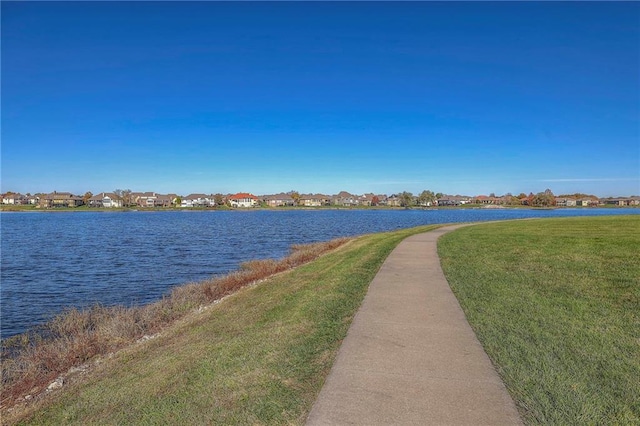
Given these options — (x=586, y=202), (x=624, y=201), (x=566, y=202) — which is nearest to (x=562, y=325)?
(x=566, y=202)

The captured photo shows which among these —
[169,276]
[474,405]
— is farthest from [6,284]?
[474,405]

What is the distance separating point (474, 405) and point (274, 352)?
113 inches

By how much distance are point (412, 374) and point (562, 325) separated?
327 centimetres

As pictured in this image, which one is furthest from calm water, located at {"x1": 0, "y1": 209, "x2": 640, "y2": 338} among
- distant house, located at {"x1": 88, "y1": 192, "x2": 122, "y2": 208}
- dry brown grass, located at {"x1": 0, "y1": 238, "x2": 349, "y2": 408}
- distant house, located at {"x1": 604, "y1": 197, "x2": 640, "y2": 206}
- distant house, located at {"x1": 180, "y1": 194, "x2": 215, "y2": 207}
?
distant house, located at {"x1": 604, "y1": 197, "x2": 640, "y2": 206}

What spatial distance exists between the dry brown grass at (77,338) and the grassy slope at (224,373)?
1.24 m

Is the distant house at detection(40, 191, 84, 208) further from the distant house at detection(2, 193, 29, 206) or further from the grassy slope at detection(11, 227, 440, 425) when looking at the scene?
the grassy slope at detection(11, 227, 440, 425)

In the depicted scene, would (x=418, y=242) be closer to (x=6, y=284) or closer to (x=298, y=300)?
(x=298, y=300)

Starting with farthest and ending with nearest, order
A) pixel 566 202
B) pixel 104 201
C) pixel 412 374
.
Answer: pixel 566 202 → pixel 104 201 → pixel 412 374

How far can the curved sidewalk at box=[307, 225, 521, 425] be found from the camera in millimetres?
4059

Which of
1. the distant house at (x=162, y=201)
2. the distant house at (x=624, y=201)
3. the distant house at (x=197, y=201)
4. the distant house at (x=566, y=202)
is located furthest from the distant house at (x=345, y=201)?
the distant house at (x=624, y=201)

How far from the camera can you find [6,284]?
58.5 feet

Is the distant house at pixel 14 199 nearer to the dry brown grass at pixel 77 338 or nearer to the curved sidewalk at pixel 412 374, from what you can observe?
the dry brown grass at pixel 77 338

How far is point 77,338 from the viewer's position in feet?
30.1

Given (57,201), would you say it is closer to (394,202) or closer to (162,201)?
(162,201)
